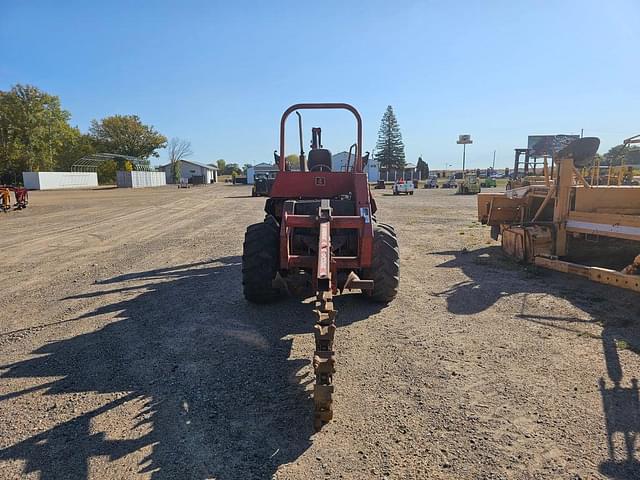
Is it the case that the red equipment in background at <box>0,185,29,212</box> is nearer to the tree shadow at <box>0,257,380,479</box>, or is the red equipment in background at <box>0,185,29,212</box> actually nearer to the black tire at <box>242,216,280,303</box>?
the tree shadow at <box>0,257,380,479</box>

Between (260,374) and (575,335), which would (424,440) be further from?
(575,335)

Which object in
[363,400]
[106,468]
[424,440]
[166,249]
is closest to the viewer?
[106,468]

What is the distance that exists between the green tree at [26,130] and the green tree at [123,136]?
15.7 m

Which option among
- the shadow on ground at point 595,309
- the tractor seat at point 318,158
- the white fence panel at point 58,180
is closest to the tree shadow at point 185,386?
the shadow on ground at point 595,309

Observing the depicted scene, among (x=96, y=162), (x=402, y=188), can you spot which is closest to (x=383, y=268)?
(x=402, y=188)

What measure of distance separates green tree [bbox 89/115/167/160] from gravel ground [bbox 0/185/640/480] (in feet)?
254

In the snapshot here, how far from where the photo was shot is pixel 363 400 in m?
3.59

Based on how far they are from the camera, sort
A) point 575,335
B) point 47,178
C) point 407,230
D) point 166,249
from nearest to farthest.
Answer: point 575,335, point 166,249, point 407,230, point 47,178

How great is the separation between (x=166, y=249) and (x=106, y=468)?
8.69 m

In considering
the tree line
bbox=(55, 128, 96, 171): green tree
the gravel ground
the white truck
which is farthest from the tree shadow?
bbox=(55, 128, 96, 171): green tree

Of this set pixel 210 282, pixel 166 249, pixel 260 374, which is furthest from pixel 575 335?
pixel 166 249

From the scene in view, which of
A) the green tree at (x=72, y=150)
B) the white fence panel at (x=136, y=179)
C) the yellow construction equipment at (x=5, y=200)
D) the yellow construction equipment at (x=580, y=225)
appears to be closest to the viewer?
the yellow construction equipment at (x=580, y=225)

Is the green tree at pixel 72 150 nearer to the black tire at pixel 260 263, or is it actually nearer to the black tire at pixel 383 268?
the black tire at pixel 260 263

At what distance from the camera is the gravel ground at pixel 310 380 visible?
2.88 meters
